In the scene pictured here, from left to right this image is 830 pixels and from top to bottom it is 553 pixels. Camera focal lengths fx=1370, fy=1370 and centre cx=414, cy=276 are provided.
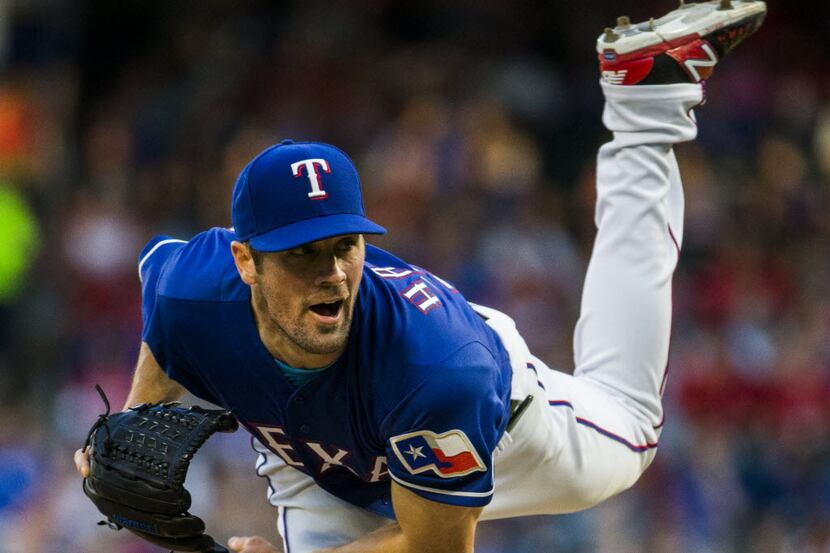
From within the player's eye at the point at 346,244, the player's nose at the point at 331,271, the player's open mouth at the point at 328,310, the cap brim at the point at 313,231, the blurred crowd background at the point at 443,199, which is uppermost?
the cap brim at the point at 313,231

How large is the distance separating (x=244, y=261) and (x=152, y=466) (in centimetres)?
58

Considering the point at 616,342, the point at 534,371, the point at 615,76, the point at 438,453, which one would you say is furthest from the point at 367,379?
the point at 615,76

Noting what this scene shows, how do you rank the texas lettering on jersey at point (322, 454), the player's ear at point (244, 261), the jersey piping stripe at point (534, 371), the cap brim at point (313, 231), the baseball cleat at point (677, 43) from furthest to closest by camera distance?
the baseball cleat at point (677, 43) → the jersey piping stripe at point (534, 371) → the texas lettering on jersey at point (322, 454) → the player's ear at point (244, 261) → the cap brim at point (313, 231)

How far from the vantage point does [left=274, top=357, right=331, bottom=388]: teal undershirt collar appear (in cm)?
355

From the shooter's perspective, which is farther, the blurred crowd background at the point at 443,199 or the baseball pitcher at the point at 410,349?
the blurred crowd background at the point at 443,199

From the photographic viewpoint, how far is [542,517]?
6871mm

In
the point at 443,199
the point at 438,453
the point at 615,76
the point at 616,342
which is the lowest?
the point at 443,199

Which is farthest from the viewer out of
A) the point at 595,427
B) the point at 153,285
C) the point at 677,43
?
the point at 677,43

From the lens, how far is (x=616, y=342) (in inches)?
171

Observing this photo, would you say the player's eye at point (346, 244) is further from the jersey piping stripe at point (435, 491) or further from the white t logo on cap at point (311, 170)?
the jersey piping stripe at point (435, 491)

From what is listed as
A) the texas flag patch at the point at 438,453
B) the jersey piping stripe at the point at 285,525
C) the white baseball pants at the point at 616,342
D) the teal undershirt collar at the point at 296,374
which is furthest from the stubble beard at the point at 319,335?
the jersey piping stripe at the point at 285,525

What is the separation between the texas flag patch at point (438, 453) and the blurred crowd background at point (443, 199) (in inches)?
137

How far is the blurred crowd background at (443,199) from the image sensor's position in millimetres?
7031

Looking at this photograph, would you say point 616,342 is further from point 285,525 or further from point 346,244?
point 346,244
